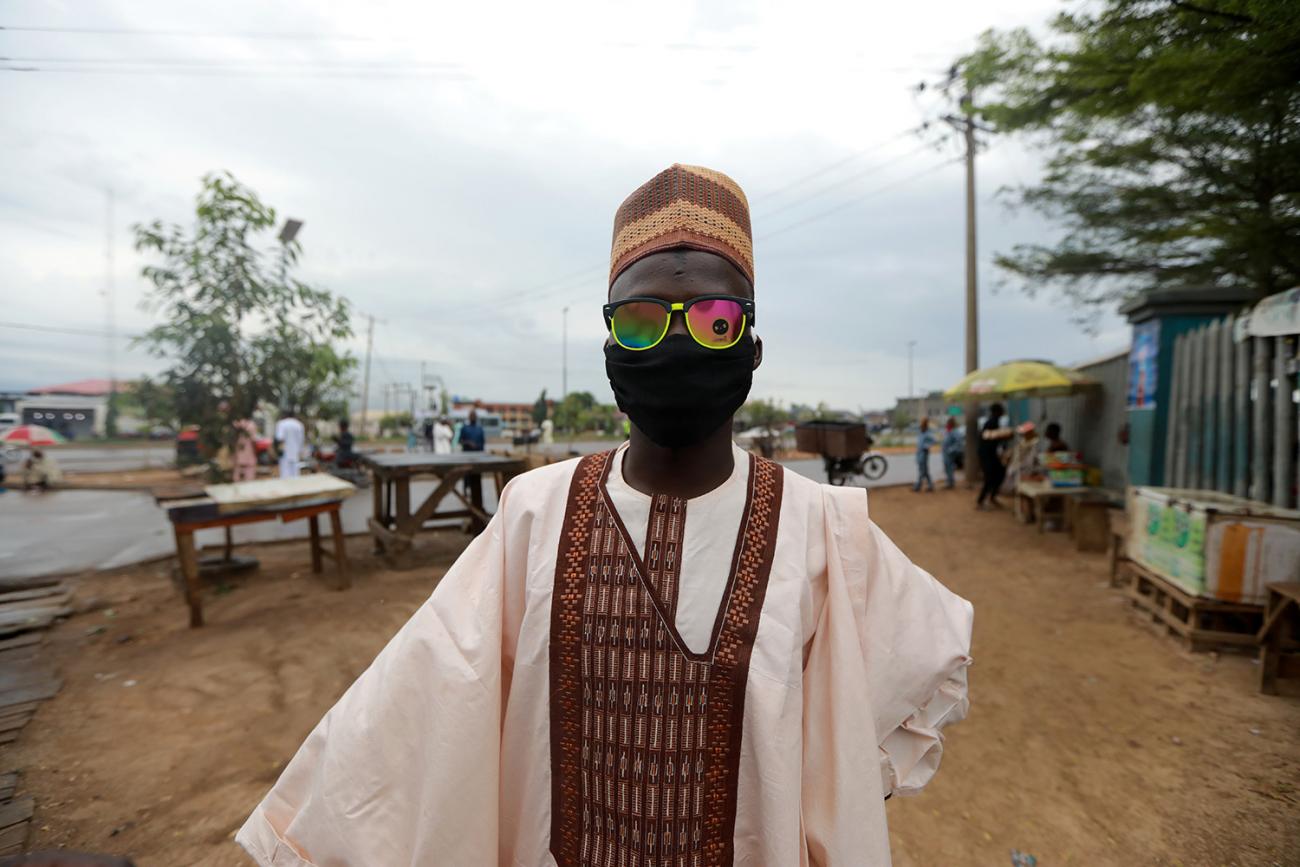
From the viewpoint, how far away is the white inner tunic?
1.16m

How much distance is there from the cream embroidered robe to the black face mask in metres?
0.17

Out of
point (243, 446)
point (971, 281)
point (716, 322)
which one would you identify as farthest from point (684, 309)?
point (971, 281)

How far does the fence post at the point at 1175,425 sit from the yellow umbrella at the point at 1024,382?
1.87 metres

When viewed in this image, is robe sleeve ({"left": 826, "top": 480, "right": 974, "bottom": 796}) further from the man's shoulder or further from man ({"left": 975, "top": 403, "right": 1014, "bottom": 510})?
man ({"left": 975, "top": 403, "right": 1014, "bottom": 510})

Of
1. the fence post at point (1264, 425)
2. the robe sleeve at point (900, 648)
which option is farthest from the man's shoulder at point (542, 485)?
the fence post at point (1264, 425)

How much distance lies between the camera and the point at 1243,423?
538 centimetres

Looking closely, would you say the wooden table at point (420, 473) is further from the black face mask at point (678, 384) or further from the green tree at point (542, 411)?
the green tree at point (542, 411)

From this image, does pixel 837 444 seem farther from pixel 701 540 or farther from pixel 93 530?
pixel 93 530

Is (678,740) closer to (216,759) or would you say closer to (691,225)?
(691,225)

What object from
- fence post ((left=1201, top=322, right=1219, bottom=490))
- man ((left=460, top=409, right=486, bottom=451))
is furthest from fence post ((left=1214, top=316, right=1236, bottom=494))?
man ((left=460, top=409, right=486, bottom=451))

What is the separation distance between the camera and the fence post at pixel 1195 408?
6098mm

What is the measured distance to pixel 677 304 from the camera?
46.1 inches

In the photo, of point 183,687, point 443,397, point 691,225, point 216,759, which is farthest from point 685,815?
point 443,397

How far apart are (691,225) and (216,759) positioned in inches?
143
